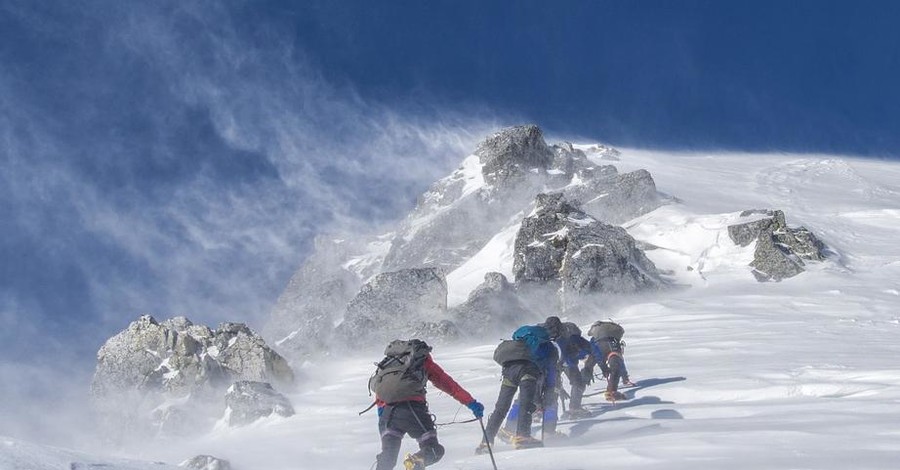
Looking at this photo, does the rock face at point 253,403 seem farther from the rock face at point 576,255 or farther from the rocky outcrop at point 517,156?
the rocky outcrop at point 517,156

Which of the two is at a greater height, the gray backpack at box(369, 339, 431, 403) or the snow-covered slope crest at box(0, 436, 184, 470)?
the gray backpack at box(369, 339, 431, 403)

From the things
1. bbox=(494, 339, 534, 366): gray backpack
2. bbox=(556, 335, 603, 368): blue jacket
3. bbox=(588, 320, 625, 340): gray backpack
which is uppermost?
bbox=(588, 320, 625, 340): gray backpack

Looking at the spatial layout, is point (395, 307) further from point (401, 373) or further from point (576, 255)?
point (401, 373)

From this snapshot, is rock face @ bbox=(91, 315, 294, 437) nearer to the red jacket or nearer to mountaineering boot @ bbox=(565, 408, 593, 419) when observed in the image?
mountaineering boot @ bbox=(565, 408, 593, 419)

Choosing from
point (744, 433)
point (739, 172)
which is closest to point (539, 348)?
point (744, 433)

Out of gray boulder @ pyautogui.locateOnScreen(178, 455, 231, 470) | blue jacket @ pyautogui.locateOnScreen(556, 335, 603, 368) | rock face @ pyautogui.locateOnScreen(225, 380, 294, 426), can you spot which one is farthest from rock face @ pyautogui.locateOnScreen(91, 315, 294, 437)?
blue jacket @ pyautogui.locateOnScreen(556, 335, 603, 368)

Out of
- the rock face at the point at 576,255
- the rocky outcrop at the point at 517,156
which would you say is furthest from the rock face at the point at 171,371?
the rocky outcrop at the point at 517,156

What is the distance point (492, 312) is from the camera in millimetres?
32938

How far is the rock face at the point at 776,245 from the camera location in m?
35.2

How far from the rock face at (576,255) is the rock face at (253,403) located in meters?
16.2

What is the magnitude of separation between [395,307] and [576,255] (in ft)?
25.6

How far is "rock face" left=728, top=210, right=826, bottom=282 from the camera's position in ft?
Answer: 116

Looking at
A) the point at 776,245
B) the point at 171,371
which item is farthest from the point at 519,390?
the point at 776,245

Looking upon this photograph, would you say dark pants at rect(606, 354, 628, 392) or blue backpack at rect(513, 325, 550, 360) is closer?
blue backpack at rect(513, 325, 550, 360)
